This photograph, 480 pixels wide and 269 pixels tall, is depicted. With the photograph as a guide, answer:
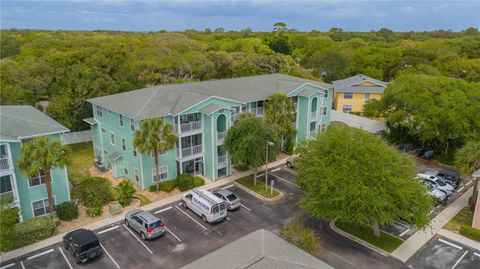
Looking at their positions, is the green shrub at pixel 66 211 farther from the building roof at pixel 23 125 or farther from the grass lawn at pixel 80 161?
the grass lawn at pixel 80 161

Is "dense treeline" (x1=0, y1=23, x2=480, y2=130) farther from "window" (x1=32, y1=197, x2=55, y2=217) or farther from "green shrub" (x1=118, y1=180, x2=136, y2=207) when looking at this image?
"green shrub" (x1=118, y1=180, x2=136, y2=207)

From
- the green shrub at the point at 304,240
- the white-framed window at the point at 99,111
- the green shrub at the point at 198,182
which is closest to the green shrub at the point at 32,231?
the green shrub at the point at 198,182

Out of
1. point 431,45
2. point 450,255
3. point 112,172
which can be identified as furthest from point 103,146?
point 431,45

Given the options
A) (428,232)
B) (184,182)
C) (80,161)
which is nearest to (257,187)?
(184,182)

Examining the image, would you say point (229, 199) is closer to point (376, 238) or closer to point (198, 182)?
point (198, 182)

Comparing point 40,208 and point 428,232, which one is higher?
point 40,208

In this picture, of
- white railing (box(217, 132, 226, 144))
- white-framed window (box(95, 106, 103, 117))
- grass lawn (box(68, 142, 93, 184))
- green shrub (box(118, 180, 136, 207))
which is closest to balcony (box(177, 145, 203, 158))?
white railing (box(217, 132, 226, 144))

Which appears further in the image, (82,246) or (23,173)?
(23,173)
